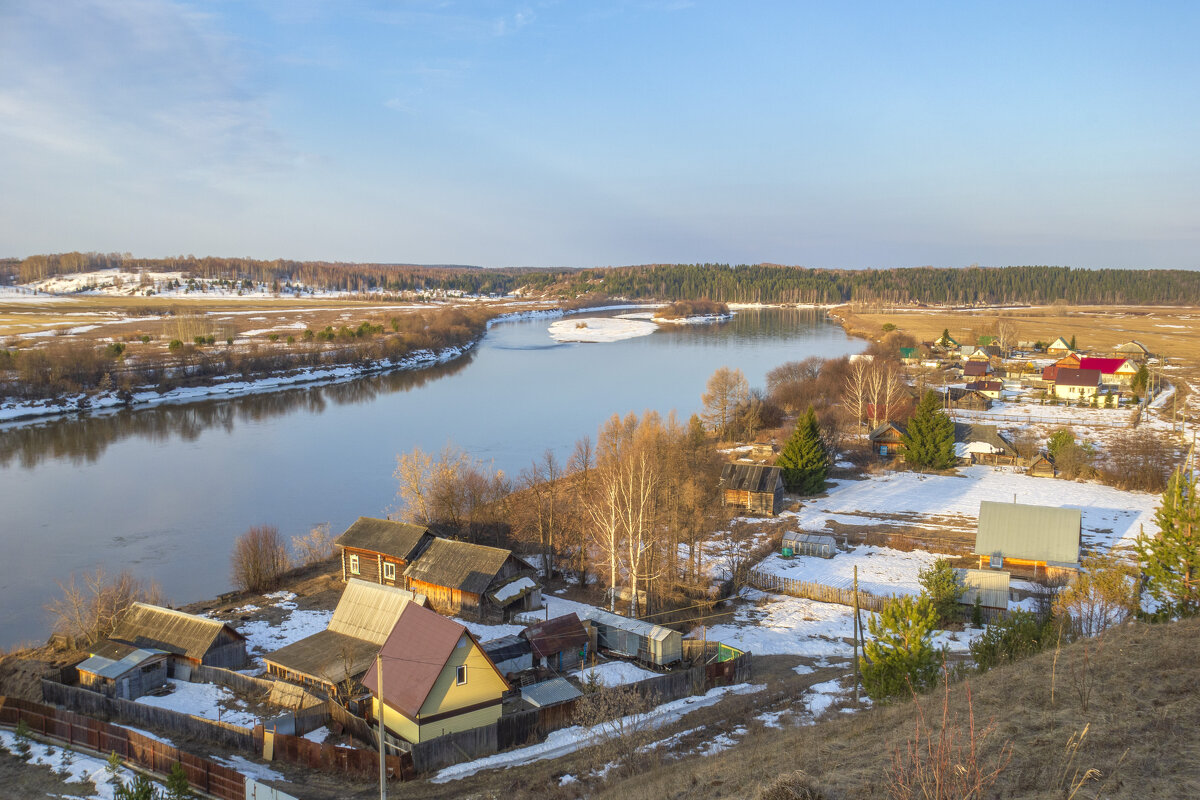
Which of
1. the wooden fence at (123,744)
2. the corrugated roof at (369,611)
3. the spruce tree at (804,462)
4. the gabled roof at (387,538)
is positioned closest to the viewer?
the wooden fence at (123,744)

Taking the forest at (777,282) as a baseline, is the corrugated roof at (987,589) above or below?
below

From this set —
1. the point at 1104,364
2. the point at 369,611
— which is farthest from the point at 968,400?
the point at 369,611

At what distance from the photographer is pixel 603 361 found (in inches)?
2680

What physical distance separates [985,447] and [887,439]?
4.05 meters

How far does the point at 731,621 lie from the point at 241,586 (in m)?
12.2

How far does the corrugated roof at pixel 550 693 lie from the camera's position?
13008 millimetres

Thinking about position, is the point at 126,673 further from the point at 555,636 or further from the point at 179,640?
the point at 555,636

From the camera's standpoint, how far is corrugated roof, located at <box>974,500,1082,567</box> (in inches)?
809

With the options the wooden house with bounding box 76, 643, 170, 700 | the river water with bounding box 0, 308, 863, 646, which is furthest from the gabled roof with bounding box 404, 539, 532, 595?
the wooden house with bounding box 76, 643, 170, 700

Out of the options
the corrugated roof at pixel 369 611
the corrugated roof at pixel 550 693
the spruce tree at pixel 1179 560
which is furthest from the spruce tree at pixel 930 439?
the corrugated roof at pixel 369 611

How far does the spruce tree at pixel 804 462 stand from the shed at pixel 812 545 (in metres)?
5.54

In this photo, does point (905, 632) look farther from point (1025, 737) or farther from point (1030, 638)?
point (1025, 737)

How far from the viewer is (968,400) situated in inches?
1757

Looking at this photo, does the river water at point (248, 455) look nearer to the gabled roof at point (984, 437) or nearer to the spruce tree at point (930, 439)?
the spruce tree at point (930, 439)
